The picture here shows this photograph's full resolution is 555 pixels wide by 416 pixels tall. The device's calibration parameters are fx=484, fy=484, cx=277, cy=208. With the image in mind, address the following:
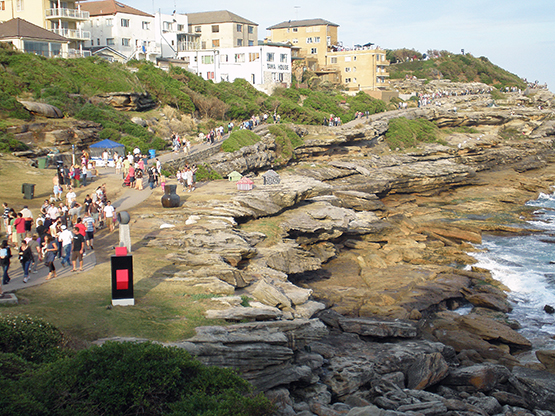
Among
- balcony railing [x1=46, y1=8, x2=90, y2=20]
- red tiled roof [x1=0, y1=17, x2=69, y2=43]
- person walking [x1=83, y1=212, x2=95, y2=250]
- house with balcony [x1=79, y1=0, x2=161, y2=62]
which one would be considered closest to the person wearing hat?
person walking [x1=83, y1=212, x2=95, y2=250]

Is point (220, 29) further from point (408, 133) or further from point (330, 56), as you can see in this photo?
point (408, 133)

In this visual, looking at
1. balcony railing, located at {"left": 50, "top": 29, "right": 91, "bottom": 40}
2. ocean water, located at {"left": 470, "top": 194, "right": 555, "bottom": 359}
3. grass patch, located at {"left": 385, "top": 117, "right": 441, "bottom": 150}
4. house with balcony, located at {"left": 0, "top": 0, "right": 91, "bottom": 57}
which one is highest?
house with balcony, located at {"left": 0, "top": 0, "right": 91, "bottom": 57}

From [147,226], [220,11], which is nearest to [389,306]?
[147,226]

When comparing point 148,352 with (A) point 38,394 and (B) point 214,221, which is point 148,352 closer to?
(A) point 38,394

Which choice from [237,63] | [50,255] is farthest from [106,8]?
[50,255]

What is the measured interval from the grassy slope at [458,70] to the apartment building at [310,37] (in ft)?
82.5

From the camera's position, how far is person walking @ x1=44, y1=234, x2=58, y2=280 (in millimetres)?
15758

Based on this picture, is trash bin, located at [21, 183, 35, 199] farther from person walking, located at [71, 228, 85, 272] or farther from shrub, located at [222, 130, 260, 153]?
shrub, located at [222, 130, 260, 153]

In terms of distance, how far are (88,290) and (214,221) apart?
9.24 m

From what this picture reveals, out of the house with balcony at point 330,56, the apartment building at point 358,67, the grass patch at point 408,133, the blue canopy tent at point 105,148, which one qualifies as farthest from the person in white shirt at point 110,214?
the apartment building at point 358,67

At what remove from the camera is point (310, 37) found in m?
88.6

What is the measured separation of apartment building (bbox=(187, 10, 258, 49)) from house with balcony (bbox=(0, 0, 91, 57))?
2340cm

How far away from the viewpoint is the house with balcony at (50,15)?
5109 centimetres

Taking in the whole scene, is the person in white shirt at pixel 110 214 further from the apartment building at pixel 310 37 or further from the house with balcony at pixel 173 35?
the apartment building at pixel 310 37
